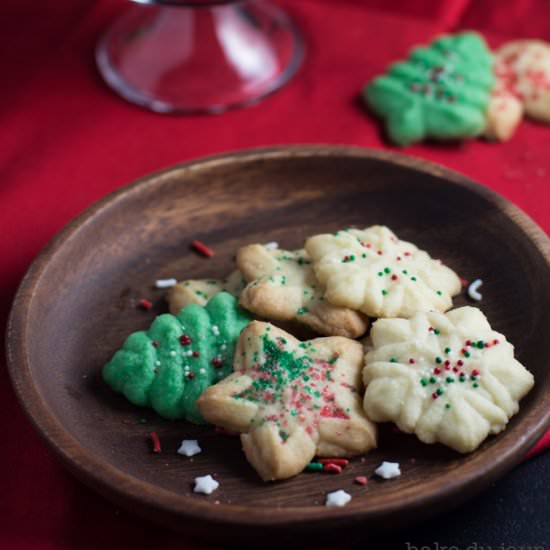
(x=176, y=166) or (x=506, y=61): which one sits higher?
(x=176, y=166)

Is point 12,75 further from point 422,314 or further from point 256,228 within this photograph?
point 422,314

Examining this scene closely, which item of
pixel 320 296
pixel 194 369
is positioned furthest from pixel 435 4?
pixel 194 369

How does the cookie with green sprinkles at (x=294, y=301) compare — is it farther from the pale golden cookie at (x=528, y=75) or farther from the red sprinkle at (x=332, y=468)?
the pale golden cookie at (x=528, y=75)

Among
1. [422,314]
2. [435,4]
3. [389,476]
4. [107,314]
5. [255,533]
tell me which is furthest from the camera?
[435,4]

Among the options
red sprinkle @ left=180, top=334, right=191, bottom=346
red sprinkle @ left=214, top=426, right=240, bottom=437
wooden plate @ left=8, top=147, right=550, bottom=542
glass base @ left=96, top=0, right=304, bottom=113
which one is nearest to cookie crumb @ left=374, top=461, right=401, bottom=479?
wooden plate @ left=8, top=147, right=550, bottom=542

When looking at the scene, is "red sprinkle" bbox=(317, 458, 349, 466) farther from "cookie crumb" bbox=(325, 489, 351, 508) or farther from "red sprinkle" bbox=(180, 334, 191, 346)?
"red sprinkle" bbox=(180, 334, 191, 346)

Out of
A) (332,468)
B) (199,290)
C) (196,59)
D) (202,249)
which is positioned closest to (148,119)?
(196,59)
